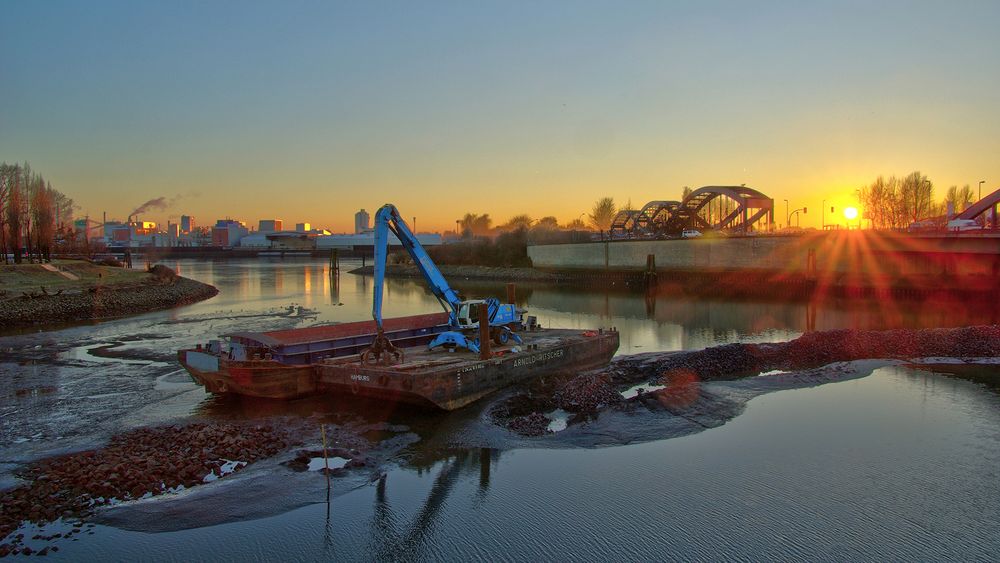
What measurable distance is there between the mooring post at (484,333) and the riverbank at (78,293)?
116 ft

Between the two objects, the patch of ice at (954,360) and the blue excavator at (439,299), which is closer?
the blue excavator at (439,299)

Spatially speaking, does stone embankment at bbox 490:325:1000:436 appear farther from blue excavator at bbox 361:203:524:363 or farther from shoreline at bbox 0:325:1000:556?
blue excavator at bbox 361:203:524:363

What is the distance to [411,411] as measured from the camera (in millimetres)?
18297

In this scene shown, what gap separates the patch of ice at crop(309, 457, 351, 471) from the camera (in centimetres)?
1394

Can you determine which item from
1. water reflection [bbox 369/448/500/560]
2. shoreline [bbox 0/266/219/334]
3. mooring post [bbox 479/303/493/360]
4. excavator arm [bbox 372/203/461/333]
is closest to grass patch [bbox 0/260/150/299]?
shoreline [bbox 0/266/219/334]

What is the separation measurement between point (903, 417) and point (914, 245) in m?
46.3

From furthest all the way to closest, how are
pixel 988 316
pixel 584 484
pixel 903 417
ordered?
1. pixel 988 316
2. pixel 903 417
3. pixel 584 484

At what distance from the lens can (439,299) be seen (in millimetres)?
22969

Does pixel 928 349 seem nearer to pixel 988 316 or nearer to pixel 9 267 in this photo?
pixel 988 316

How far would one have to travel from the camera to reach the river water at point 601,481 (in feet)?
35.2

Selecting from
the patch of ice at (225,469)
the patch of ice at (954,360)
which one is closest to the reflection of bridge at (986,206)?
the patch of ice at (954,360)

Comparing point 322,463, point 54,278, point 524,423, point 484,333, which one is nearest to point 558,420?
point 524,423

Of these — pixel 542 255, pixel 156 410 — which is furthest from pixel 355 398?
pixel 542 255

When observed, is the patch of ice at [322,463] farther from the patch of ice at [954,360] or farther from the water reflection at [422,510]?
the patch of ice at [954,360]
